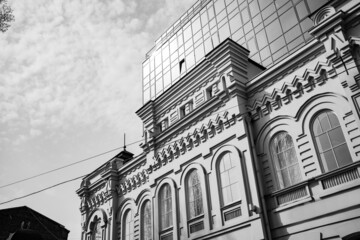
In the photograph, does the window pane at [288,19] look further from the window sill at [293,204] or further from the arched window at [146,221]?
the arched window at [146,221]

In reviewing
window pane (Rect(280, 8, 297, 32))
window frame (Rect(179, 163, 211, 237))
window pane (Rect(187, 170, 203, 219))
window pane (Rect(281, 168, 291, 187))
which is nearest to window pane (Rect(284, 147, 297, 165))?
window pane (Rect(281, 168, 291, 187))

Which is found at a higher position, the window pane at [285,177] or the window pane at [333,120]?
the window pane at [333,120]

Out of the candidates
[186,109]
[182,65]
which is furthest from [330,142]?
[182,65]

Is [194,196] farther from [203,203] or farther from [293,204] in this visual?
[293,204]

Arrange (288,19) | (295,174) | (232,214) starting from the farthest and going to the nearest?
1. (288,19)
2. (232,214)
3. (295,174)

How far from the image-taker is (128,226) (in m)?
21.4

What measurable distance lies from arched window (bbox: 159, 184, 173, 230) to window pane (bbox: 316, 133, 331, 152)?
343 inches

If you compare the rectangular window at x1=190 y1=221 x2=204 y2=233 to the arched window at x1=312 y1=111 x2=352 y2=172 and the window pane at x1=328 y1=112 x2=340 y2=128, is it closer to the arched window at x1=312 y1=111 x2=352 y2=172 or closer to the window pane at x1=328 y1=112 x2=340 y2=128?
the arched window at x1=312 y1=111 x2=352 y2=172

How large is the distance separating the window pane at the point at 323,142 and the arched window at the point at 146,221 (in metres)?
11.2

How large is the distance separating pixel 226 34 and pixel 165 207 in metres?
14.5

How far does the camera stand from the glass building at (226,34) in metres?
21.5

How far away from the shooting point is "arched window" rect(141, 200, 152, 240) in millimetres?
19359

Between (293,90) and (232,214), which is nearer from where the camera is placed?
(293,90)

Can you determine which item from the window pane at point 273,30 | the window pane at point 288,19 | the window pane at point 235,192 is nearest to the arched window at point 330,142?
the window pane at point 235,192
